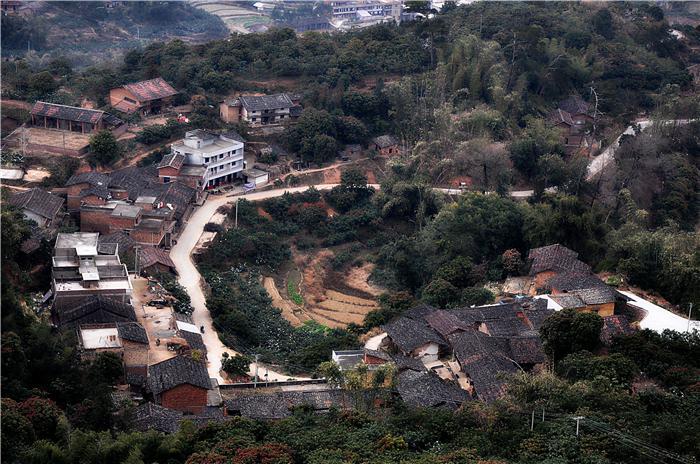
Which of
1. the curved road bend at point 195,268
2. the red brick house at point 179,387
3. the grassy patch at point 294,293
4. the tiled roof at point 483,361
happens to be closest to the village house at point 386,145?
the curved road bend at point 195,268

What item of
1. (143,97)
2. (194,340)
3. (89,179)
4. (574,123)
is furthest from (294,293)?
(574,123)

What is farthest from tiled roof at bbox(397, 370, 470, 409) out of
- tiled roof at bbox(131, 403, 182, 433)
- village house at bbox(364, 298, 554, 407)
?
tiled roof at bbox(131, 403, 182, 433)

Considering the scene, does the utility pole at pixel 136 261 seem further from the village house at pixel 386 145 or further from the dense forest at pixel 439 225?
the village house at pixel 386 145

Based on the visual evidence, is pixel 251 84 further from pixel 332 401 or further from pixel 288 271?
pixel 332 401

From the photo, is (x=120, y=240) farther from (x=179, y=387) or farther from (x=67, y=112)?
(x=67, y=112)

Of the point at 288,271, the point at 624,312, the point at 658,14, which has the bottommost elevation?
the point at 288,271

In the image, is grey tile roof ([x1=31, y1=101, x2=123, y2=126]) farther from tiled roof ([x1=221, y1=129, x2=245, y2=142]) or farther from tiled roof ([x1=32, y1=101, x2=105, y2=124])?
tiled roof ([x1=221, y1=129, x2=245, y2=142])

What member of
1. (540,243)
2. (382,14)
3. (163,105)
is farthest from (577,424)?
(382,14)
